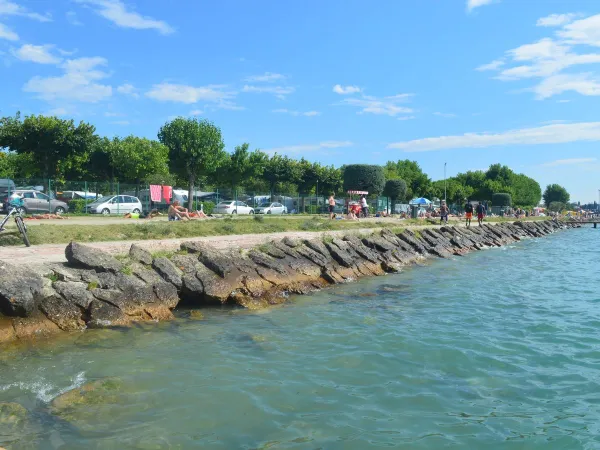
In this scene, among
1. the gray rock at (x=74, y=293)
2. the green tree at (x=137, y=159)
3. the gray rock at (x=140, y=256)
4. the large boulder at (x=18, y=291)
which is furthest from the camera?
the green tree at (x=137, y=159)

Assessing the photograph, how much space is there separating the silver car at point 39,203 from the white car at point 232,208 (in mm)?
12102

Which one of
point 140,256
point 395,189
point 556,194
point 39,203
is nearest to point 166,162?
point 39,203

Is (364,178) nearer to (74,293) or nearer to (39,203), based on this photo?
(39,203)

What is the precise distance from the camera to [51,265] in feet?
32.8

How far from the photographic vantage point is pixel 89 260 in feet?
33.9

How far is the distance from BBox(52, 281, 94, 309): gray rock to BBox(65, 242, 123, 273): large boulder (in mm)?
783

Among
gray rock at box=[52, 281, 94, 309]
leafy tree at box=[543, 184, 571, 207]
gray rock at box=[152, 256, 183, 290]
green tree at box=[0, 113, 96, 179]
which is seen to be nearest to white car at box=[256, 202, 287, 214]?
green tree at box=[0, 113, 96, 179]

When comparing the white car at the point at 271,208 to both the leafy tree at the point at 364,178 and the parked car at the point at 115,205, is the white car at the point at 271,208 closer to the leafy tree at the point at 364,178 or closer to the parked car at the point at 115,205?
the leafy tree at the point at 364,178

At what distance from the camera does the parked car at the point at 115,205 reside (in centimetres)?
3129

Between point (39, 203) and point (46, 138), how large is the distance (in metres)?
8.03

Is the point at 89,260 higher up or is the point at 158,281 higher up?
the point at 89,260

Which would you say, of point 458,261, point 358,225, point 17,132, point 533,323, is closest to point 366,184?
point 358,225

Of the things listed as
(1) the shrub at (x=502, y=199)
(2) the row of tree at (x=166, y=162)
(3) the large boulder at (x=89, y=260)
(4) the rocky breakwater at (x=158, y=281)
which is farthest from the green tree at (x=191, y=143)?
(1) the shrub at (x=502, y=199)

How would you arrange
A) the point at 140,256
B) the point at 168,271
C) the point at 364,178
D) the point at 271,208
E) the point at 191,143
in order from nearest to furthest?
the point at 168,271, the point at 140,256, the point at 191,143, the point at 271,208, the point at 364,178
